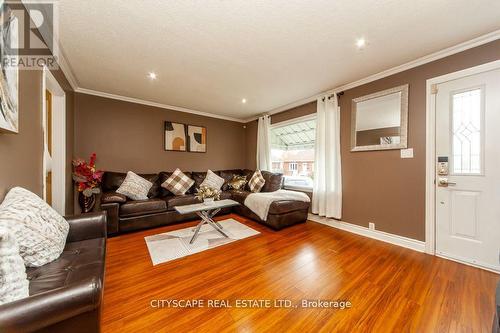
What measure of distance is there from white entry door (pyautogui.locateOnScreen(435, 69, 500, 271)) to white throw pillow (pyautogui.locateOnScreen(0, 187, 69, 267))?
13.0 ft

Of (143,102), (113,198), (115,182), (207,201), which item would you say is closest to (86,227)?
(113,198)

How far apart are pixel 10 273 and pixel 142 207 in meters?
2.43

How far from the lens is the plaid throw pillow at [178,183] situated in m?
3.93

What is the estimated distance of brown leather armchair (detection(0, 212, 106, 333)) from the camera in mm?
731

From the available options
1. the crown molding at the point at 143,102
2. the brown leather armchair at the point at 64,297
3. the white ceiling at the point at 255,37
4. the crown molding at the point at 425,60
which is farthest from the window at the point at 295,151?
the brown leather armchair at the point at 64,297

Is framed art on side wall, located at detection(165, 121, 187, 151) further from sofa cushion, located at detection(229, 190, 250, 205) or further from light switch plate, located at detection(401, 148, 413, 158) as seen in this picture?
light switch plate, located at detection(401, 148, 413, 158)

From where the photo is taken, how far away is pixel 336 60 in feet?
8.18

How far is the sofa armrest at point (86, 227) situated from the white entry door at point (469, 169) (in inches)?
154

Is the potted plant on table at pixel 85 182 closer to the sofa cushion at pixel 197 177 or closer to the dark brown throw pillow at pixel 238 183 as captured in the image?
the sofa cushion at pixel 197 177

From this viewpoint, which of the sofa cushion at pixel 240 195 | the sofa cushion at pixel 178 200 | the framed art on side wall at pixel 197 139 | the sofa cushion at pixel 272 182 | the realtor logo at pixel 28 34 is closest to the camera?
the realtor logo at pixel 28 34

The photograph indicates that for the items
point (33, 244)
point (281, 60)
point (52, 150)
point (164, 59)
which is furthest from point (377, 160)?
point (52, 150)

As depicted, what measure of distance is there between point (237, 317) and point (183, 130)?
4.13 metres

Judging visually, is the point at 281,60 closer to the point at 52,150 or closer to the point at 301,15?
the point at 301,15

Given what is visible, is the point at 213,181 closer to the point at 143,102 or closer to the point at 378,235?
the point at 143,102
